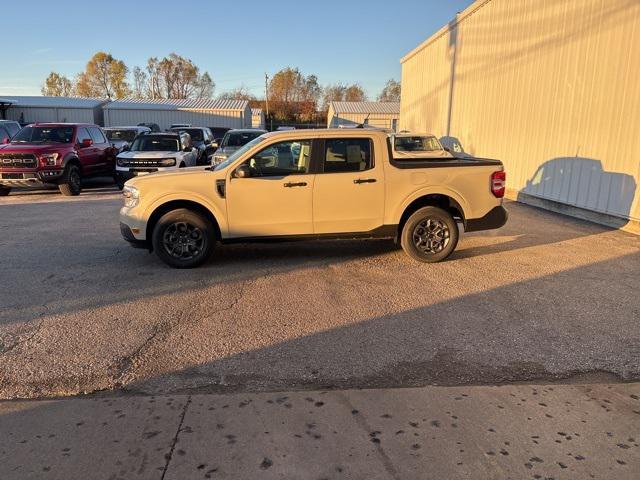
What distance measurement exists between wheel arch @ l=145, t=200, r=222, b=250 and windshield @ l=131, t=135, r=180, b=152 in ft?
32.2

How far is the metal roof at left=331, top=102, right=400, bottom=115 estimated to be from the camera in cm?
5706

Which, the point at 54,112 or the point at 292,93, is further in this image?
the point at 292,93

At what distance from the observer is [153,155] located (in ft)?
51.1

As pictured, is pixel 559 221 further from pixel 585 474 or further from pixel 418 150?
pixel 585 474

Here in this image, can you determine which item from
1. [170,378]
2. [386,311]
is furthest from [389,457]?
[386,311]

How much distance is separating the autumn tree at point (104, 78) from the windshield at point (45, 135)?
9027cm

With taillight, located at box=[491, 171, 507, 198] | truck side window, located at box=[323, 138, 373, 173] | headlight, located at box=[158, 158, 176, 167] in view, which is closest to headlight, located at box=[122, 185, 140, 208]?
truck side window, located at box=[323, 138, 373, 173]

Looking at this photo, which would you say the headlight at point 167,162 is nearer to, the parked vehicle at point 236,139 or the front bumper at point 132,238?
the parked vehicle at point 236,139

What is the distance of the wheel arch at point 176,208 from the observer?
692 centimetres

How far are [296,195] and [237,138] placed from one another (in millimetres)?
11032

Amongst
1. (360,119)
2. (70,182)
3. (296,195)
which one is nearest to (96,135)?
(70,182)

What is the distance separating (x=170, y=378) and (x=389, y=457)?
6.15ft

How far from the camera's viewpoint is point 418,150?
1397cm

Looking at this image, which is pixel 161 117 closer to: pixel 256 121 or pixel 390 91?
pixel 256 121
